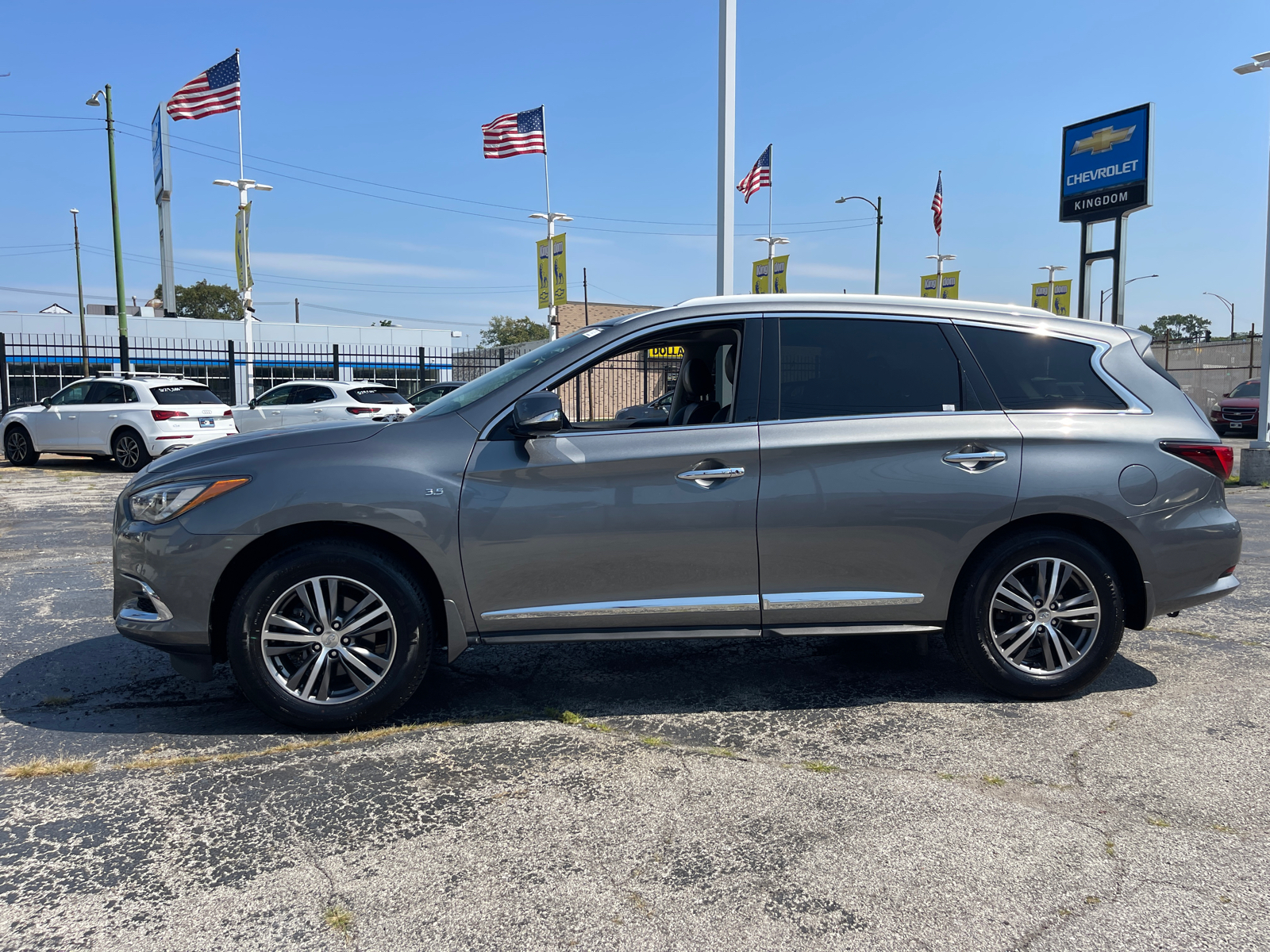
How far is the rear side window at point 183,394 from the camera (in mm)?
15219

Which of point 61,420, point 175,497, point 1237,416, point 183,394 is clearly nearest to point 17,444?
A: point 61,420

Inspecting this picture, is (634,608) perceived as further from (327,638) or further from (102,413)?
(102,413)

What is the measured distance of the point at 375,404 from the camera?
17.3m

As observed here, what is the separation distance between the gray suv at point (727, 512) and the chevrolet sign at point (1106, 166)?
48.8ft

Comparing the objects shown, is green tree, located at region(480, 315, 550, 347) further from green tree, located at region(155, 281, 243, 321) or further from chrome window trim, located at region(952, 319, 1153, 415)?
chrome window trim, located at region(952, 319, 1153, 415)

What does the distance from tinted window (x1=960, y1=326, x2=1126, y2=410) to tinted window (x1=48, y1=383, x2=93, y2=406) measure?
15589mm

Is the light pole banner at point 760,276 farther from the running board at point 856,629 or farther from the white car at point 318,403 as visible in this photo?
the running board at point 856,629

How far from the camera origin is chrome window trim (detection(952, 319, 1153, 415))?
14.1 ft

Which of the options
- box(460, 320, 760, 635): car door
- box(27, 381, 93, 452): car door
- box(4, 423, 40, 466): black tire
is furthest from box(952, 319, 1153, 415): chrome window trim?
box(4, 423, 40, 466): black tire

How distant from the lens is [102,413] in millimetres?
15352

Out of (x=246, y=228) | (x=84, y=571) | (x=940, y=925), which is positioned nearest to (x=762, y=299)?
(x=940, y=925)

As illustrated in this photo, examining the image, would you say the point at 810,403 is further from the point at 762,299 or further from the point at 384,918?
the point at 384,918

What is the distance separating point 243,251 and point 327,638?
26886 millimetres

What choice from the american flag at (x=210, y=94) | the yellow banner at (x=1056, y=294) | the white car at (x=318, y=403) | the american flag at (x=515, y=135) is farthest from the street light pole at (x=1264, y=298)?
the yellow banner at (x=1056, y=294)
